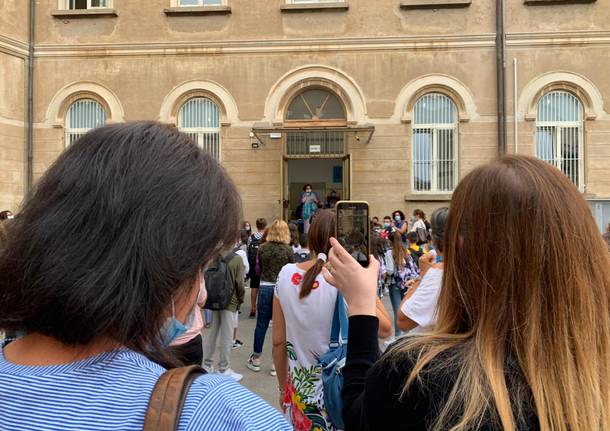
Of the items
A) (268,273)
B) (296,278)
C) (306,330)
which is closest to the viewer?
(306,330)

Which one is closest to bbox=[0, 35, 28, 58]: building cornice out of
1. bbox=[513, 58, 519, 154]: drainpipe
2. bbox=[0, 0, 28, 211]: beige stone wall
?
bbox=[0, 0, 28, 211]: beige stone wall

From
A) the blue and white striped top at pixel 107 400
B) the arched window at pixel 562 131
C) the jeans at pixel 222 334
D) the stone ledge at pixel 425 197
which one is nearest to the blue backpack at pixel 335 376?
the blue and white striped top at pixel 107 400

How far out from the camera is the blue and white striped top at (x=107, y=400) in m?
0.87

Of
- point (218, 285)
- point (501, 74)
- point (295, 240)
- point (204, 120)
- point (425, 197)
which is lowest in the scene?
point (218, 285)

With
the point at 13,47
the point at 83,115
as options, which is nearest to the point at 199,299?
the point at 83,115

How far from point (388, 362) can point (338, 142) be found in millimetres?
14881

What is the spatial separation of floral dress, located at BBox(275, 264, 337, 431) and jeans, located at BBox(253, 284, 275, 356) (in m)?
3.45

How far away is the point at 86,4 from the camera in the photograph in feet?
53.0

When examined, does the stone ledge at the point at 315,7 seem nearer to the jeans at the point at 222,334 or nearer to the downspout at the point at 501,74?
the downspout at the point at 501,74

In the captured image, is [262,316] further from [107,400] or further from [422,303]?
[107,400]

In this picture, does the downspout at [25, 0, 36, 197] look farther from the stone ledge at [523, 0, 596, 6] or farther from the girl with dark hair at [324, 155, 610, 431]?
the girl with dark hair at [324, 155, 610, 431]

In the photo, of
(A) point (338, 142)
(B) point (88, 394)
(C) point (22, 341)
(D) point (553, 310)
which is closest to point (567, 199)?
(D) point (553, 310)

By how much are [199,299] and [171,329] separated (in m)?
0.19

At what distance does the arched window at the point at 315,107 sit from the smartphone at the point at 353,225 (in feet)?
44.4
